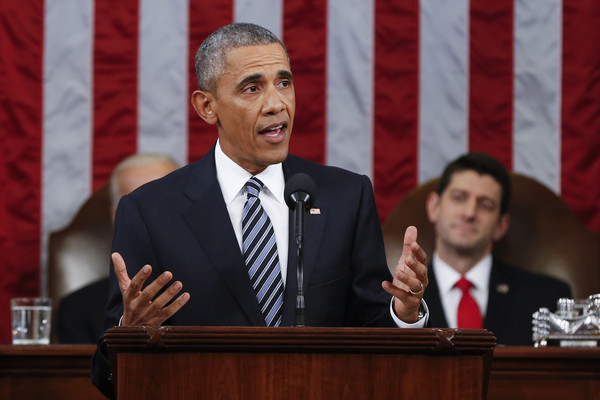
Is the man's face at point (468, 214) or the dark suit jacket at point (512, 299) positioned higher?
the man's face at point (468, 214)

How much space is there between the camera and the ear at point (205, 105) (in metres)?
2.63

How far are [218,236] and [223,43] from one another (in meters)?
0.48

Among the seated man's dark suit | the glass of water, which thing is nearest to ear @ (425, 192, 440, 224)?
the seated man's dark suit

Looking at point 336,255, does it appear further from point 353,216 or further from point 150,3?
point 150,3

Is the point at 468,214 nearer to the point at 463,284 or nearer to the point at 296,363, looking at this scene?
the point at 463,284

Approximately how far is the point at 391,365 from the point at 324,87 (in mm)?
3025

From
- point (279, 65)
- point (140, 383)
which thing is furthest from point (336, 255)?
point (140, 383)

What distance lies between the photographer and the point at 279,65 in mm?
2494

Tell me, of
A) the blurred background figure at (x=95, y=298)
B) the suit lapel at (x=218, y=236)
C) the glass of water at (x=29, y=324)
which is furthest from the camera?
the blurred background figure at (x=95, y=298)

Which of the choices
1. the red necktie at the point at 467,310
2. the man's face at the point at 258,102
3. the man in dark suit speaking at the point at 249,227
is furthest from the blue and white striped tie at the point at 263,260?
the red necktie at the point at 467,310

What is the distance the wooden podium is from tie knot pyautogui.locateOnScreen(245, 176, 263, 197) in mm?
700

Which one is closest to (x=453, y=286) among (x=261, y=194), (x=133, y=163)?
(x=133, y=163)

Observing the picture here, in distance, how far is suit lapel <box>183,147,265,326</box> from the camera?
2.38 meters

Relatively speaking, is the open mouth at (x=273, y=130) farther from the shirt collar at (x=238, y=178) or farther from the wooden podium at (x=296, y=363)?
the wooden podium at (x=296, y=363)
